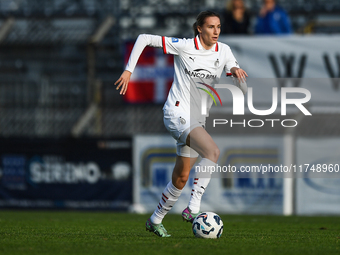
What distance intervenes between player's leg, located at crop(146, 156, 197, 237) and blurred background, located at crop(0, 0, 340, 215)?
19.0 feet

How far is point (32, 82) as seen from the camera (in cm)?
1482

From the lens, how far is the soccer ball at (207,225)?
566 cm

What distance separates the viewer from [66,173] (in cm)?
1280

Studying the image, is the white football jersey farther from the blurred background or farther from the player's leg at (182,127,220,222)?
the blurred background

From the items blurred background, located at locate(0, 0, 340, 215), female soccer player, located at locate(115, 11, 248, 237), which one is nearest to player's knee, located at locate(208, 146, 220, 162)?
female soccer player, located at locate(115, 11, 248, 237)

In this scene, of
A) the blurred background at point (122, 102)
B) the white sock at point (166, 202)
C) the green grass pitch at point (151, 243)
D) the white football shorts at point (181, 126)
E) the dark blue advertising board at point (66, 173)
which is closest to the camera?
the green grass pitch at point (151, 243)

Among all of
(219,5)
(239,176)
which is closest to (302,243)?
(239,176)

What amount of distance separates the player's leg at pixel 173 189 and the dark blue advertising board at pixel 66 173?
6.38 meters

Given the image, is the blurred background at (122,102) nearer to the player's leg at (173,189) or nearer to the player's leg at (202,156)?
the player's leg at (173,189)

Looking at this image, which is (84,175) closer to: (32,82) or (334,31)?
(32,82)

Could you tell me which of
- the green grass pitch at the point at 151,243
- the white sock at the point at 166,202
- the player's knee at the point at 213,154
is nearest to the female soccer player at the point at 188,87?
the white sock at the point at 166,202

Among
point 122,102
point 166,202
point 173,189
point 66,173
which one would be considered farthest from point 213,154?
point 122,102

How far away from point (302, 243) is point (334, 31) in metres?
10.3

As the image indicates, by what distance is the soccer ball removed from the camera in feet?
18.6
